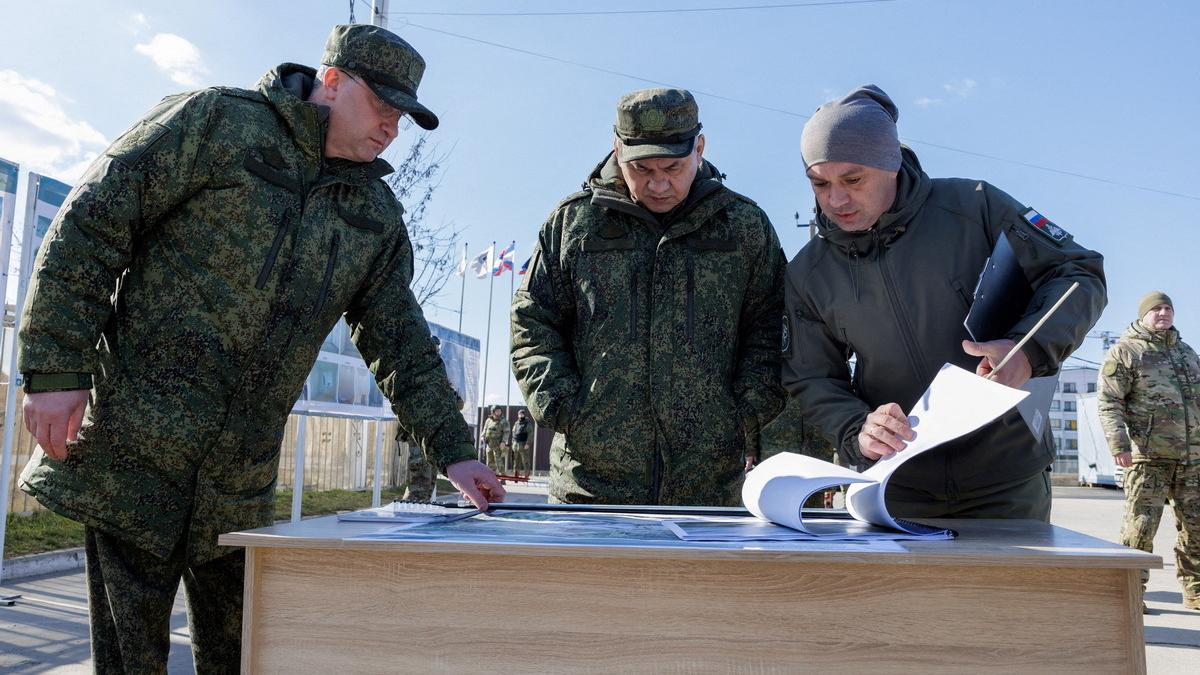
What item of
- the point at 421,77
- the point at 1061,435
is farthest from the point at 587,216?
the point at 1061,435

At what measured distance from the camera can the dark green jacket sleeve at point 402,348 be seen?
2309 millimetres

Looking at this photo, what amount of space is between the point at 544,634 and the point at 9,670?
3356 mm

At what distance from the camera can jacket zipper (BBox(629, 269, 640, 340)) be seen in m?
2.42

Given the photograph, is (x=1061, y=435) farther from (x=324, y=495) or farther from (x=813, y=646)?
(x=813, y=646)

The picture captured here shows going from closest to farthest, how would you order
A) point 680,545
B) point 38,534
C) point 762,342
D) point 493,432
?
point 680,545, point 762,342, point 38,534, point 493,432

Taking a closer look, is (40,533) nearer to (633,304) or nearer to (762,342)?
(633,304)

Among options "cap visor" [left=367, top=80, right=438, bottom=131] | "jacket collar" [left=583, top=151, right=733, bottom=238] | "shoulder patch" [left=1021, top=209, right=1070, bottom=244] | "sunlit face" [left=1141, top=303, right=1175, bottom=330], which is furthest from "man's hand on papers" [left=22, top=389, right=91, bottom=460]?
"sunlit face" [left=1141, top=303, right=1175, bottom=330]

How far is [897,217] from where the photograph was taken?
2004mm

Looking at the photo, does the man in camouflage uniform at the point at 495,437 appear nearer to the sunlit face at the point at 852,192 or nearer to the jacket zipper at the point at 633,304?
the jacket zipper at the point at 633,304

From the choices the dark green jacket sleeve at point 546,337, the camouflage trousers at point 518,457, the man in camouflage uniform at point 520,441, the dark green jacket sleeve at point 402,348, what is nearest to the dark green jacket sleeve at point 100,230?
the dark green jacket sleeve at point 402,348

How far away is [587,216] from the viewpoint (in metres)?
2.51

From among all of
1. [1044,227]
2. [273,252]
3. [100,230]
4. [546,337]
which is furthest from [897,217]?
[100,230]

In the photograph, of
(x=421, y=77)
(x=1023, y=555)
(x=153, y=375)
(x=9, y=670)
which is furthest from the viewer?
(x=9, y=670)

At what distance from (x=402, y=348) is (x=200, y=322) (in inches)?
21.3
